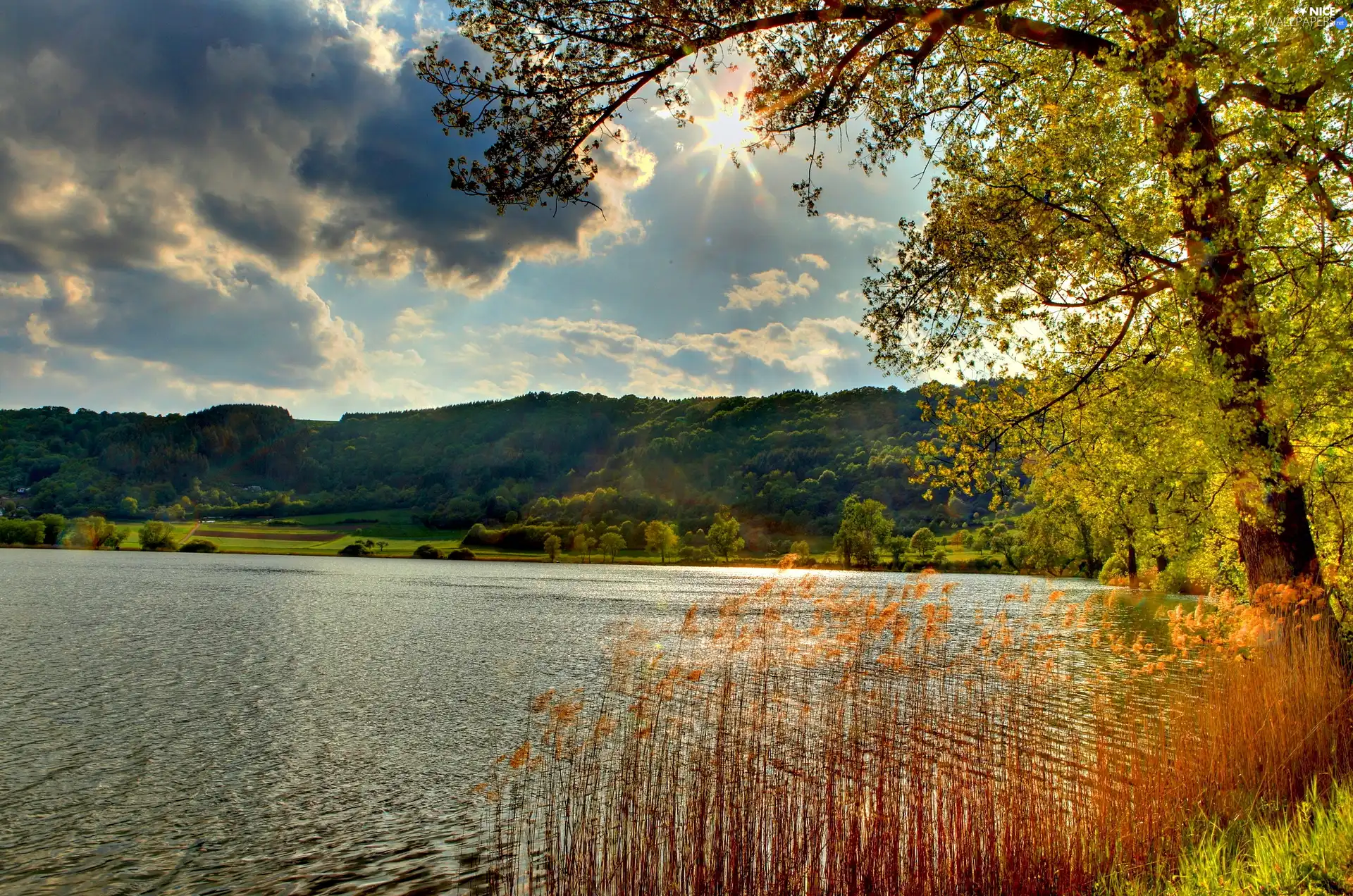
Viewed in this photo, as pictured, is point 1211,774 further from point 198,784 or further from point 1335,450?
point 198,784

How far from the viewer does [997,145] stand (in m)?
13.4

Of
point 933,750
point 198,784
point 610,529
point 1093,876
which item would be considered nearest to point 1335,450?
point 933,750

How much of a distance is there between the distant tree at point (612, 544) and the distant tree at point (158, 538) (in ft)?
284

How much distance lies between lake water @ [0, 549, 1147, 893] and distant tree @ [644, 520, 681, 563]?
106665 mm

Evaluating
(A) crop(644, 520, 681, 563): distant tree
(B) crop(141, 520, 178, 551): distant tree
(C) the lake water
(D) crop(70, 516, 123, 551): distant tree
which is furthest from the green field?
(C) the lake water

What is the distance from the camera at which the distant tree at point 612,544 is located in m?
159

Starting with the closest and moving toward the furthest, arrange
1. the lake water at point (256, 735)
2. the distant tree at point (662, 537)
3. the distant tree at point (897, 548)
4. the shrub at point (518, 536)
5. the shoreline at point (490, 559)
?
the lake water at point (256, 735) → the distant tree at point (897, 548) → the shoreline at point (490, 559) → the distant tree at point (662, 537) → the shrub at point (518, 536)

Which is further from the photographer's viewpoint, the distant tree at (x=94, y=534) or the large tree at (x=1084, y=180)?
the distant tree at (x=94, y=534)

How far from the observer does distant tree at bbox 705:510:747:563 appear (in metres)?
144

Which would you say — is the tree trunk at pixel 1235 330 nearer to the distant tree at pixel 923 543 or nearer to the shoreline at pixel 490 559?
the distant tree at pixel 923 543

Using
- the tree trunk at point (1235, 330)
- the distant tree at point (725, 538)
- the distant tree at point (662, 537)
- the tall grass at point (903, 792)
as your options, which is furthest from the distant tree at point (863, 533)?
the tree trunk at point (1235, 330)

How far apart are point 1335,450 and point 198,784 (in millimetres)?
22075

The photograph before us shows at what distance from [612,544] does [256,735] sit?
142592 mm

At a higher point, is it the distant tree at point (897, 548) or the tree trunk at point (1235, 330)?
the tree trunk at point (1235, 330)
